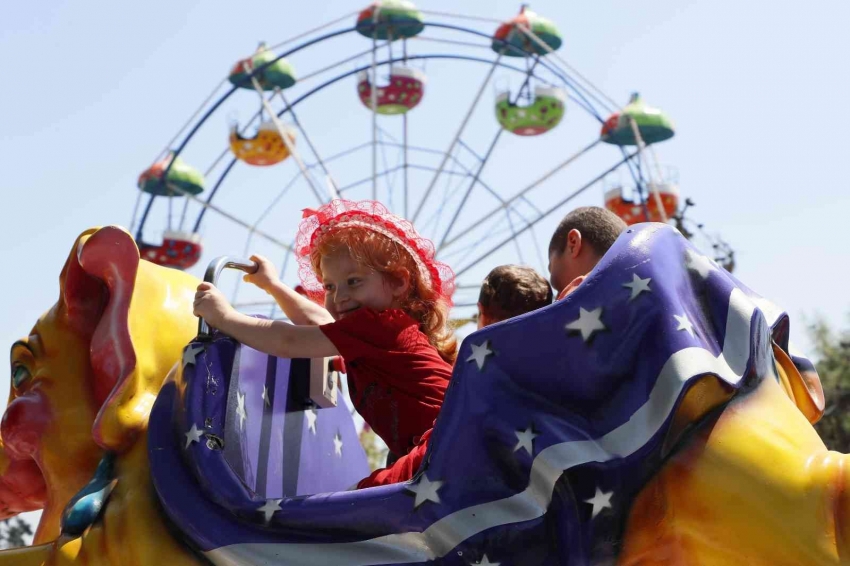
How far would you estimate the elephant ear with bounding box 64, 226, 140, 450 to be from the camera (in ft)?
8.30

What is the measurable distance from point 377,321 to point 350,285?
0.16 metres

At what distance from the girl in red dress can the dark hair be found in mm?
291

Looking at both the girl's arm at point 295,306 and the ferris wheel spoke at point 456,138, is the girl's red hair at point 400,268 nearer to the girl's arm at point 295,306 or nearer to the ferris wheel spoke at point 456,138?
the girl's arm at point 295,306

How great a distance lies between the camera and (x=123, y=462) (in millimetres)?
2459

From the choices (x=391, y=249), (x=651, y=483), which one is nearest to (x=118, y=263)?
(x=391, y=249)

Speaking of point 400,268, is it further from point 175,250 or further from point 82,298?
point 175,250

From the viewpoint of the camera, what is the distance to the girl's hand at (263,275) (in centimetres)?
283

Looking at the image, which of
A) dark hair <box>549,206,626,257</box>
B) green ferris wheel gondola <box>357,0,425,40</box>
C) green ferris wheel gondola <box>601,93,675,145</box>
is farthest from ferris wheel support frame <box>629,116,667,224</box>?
dark hair <box>549,206,626,257</box>

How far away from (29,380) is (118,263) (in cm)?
43

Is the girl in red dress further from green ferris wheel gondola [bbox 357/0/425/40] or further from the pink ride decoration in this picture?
the pink ride decoration

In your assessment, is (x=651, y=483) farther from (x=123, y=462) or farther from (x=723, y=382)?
(x=123, y=462)

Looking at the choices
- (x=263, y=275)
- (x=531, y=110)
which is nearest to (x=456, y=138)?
(x=531, y=110)

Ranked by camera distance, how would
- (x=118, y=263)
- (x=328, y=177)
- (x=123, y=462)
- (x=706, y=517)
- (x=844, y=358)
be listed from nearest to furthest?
(x=706, y=517)
(x=123, y=462)
(x=118, y=263)
(x=328, y=177)
(x=844, y=358)

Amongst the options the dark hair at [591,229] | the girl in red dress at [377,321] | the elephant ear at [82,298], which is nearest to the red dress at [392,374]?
the girl in red dress at [377,321]
